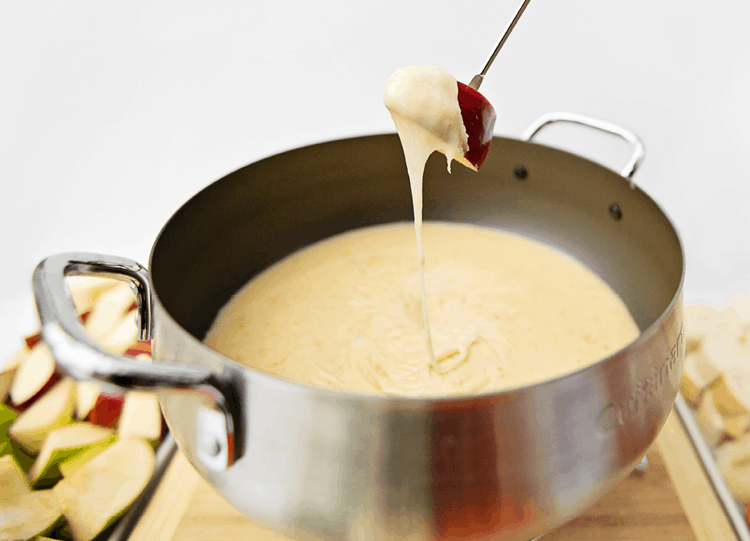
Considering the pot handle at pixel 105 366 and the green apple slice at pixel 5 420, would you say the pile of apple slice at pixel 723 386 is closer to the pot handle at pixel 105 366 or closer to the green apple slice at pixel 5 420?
the pot handle at pixel 105 366

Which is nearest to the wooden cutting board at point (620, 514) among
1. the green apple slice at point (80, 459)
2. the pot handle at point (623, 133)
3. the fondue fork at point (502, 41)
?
the green apple slice at point (80, 459)

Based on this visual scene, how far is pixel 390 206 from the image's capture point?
1.70 metres

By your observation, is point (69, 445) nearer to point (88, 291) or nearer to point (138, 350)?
point (138, 350)

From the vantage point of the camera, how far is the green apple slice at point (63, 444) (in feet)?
4.13

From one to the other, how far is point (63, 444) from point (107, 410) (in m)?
0.13

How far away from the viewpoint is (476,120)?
111 cm

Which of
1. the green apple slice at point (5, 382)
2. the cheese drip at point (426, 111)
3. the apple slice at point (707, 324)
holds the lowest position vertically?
the green apple slice at point (5, 382)

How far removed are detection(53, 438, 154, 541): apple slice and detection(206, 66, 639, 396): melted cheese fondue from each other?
0.89ft

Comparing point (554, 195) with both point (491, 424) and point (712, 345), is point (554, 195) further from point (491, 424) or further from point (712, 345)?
point (491, 424)

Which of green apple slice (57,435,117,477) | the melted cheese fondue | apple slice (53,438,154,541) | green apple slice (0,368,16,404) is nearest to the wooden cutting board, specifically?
apple slice (53,438,154,541)

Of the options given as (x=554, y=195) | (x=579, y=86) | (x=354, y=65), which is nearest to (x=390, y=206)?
(x=554, y=195)

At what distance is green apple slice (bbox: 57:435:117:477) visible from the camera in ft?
4.08

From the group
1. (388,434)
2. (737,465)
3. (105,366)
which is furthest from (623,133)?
(105,366)

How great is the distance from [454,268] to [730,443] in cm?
72
